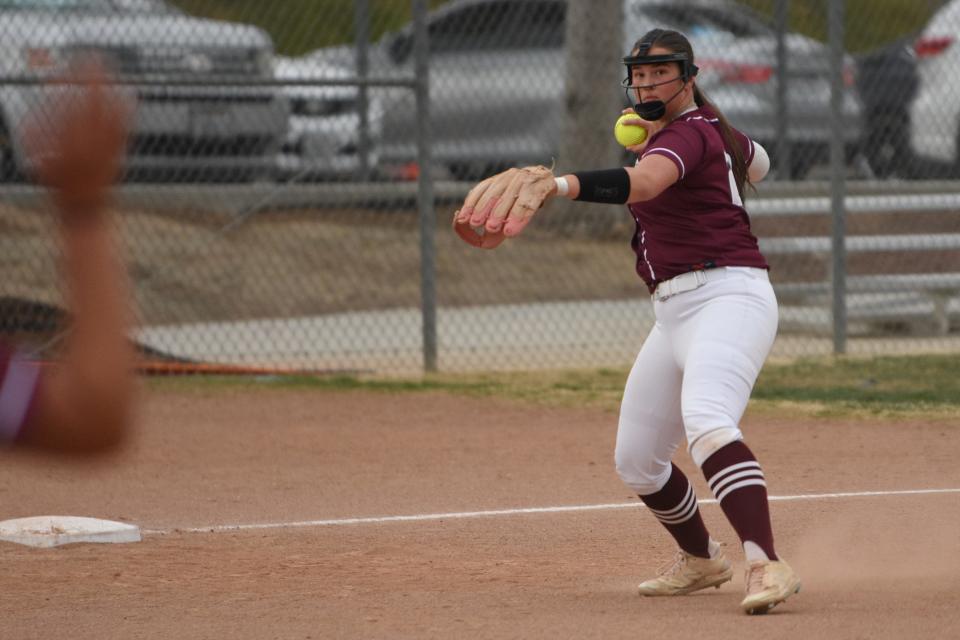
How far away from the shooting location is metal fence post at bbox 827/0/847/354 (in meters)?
11.6

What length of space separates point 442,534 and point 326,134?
7.58 meters

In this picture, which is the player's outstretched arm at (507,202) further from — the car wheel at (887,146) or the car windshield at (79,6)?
the car wheel at (887,146)

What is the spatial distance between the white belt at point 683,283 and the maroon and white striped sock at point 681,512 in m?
0.63

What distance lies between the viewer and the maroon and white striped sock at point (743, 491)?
493 centimetres

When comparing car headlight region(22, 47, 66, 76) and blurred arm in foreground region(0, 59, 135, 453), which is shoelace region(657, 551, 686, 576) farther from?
car headlight region(22, 47, 66, 76)

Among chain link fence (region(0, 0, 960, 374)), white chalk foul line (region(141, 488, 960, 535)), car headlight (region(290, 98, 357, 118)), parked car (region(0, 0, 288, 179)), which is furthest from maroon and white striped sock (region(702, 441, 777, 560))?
car headlight (region(290, 98, 357, 118))

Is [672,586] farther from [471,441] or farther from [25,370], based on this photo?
[471,441]

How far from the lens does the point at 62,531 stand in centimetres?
638

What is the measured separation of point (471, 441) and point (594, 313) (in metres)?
4.86

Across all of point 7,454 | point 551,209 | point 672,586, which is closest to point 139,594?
point 672,586

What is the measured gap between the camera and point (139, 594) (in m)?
5.50

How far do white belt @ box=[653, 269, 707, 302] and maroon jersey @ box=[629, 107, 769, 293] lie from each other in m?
0.02

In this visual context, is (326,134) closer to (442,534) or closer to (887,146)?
(887,146)

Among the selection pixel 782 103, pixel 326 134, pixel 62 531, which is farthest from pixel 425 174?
pixel 62 531
